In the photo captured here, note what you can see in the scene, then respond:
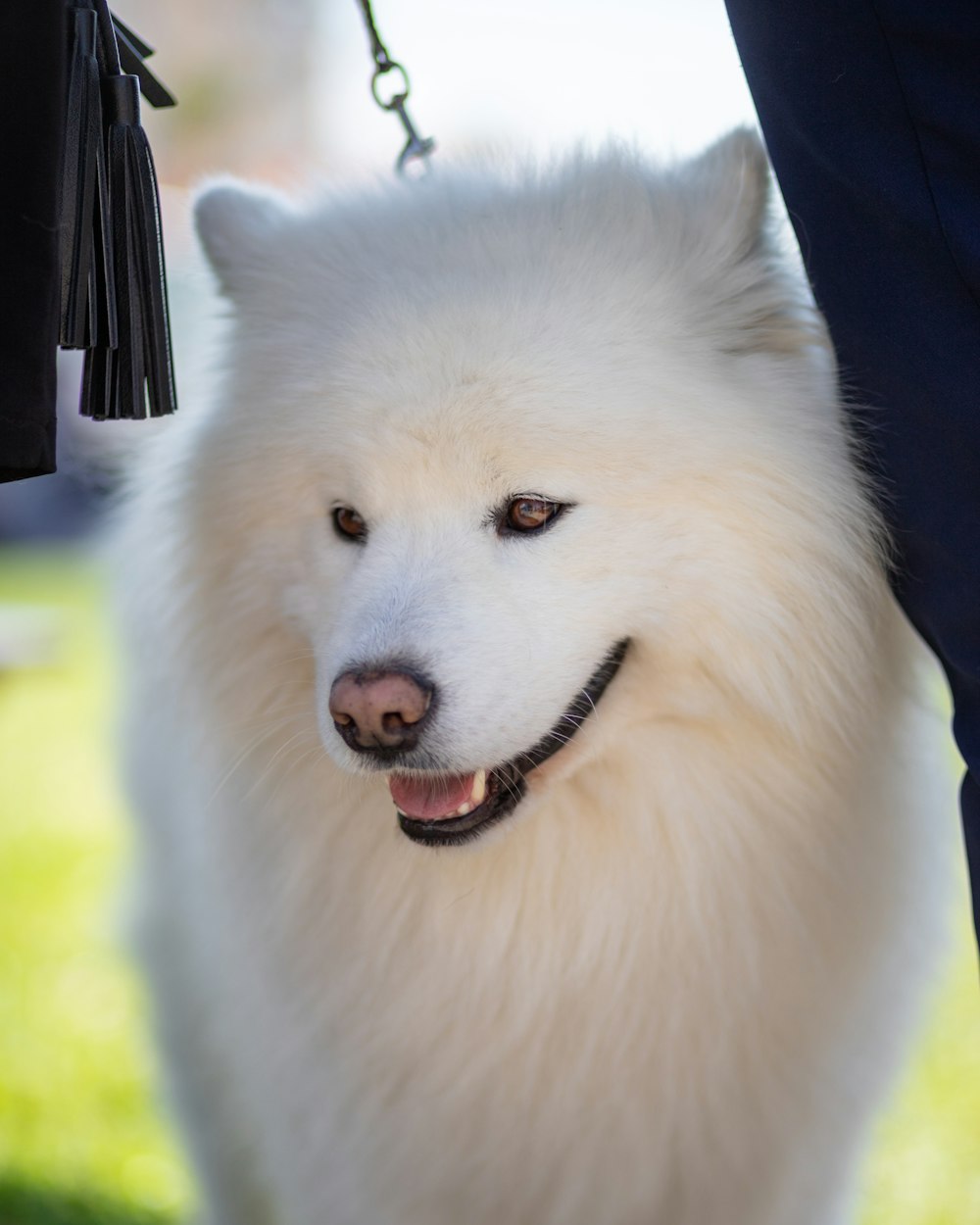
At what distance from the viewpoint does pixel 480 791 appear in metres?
1.91

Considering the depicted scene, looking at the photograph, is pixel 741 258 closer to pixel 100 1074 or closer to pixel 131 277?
pixel 131 277

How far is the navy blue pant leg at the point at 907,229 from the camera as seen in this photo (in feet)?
5.10

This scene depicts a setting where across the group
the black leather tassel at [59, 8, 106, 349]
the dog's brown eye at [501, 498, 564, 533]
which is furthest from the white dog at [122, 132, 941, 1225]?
the black leather tassel at [59, 8, 106, 349]

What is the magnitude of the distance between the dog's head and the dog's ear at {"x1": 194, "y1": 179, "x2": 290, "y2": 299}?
0.23 metres

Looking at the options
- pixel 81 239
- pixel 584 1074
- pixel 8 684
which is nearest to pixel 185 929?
pixel 584 1074

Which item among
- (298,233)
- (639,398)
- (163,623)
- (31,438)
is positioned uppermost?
(298,233)

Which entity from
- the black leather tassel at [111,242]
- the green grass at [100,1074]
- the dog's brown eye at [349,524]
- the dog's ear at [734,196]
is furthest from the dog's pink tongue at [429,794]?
the green grass at [100,1074]

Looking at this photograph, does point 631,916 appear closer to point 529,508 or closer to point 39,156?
point 529,508

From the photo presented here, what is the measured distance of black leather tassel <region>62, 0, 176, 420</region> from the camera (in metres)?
1.63

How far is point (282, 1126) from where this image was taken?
2.27 metres

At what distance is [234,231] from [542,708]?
110 centimetres

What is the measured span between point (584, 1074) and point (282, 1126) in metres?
0.61

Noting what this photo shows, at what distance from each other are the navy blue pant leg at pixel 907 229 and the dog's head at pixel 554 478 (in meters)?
0.17

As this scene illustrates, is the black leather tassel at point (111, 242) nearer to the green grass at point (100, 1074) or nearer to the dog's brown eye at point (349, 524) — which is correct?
the dog's brown eye at point (349, 524)
